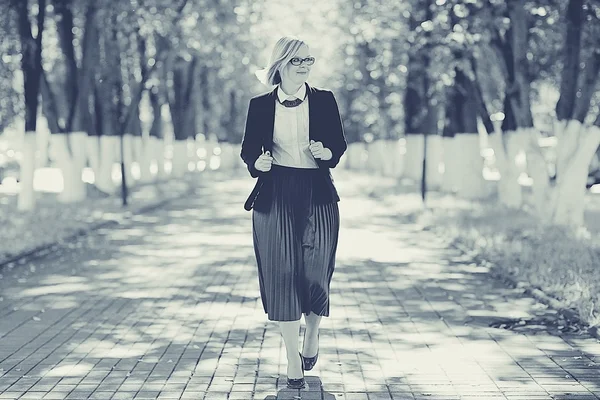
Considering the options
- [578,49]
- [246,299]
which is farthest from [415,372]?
[578,49]

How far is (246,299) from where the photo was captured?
36.6 ft

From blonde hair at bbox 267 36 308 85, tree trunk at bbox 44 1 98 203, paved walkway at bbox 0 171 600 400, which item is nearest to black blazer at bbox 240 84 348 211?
blonde hair at bbox 267 36 308 85

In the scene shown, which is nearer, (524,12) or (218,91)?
(524,12)

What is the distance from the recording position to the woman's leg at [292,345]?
6.75m

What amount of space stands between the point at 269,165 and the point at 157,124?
116 ft

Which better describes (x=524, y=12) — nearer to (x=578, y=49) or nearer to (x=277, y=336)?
(x=578, y=49)

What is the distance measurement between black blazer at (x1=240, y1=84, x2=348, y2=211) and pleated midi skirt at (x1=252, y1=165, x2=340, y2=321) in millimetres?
49

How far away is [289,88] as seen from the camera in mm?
6707

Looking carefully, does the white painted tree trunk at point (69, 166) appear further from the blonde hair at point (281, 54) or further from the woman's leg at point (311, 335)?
the blonde hair at point (281, 54)

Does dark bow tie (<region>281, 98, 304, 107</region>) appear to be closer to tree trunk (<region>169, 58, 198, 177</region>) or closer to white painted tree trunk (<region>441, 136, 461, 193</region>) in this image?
white painted tree trunk (<region>441, 136, 461, 193</region>)

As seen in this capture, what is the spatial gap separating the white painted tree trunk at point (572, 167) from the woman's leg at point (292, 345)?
10.9m

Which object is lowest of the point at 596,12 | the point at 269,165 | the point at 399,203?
the point at 399,203

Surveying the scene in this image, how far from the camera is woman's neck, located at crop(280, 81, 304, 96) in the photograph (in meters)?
6.69

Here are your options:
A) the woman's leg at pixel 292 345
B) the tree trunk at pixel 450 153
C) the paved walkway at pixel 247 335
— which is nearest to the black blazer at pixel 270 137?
the woman's leg at pixel 292 345
